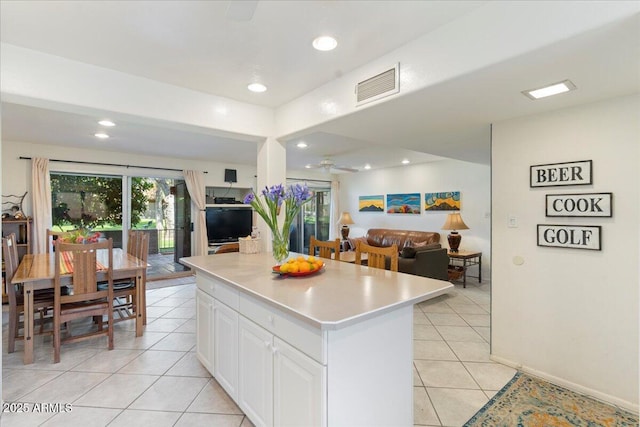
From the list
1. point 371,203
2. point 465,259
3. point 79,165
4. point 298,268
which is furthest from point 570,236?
point 79,165

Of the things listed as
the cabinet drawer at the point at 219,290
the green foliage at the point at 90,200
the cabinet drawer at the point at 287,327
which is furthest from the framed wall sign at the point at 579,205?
the green foliage at the point at 90,200

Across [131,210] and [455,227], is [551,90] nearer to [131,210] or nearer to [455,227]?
[455,227]

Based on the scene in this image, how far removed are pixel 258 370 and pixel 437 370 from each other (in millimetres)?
1677

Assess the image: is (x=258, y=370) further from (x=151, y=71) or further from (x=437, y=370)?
(x=151, y=71)

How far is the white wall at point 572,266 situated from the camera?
7.09ft

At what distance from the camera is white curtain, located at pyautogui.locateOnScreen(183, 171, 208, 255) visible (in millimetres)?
6270

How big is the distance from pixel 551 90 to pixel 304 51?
164cm

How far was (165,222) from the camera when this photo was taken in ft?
20.5

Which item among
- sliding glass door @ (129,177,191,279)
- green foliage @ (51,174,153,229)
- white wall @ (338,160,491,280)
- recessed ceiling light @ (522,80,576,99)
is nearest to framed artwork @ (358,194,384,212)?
white wall @ (338,160,491,280)

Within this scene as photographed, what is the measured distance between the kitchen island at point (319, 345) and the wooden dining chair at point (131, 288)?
178 cm

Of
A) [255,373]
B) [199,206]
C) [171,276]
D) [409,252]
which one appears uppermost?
[199,206]

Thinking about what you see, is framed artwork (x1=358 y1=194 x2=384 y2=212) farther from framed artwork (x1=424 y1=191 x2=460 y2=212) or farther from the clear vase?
the clear vase

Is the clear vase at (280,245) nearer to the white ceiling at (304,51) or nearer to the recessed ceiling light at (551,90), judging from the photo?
the white ceiling at (304,51)

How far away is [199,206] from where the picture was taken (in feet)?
20.7
